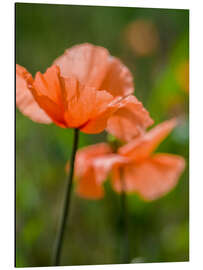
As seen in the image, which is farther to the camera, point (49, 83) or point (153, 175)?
point (153, 175)

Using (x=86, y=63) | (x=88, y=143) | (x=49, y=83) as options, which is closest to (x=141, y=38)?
(x=88, y=143)

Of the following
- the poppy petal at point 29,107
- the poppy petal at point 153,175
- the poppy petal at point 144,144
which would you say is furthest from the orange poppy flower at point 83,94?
the poppy petal at point 153,175

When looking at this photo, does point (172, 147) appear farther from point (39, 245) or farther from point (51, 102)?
point (51, 102)

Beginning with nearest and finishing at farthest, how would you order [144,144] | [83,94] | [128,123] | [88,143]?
[83,94]
[128,123]
[144,144]
[88,143]

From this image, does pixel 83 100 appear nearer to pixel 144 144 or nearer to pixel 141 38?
pixel 144 144

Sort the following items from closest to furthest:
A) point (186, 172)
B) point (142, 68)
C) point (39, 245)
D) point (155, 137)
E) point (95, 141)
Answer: point (155, 137) → point (39, 245) → point (186, 172) → point (95, 141) → point (142, 68)

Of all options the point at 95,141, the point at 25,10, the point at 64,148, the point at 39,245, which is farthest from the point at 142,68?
the point at 39,245
